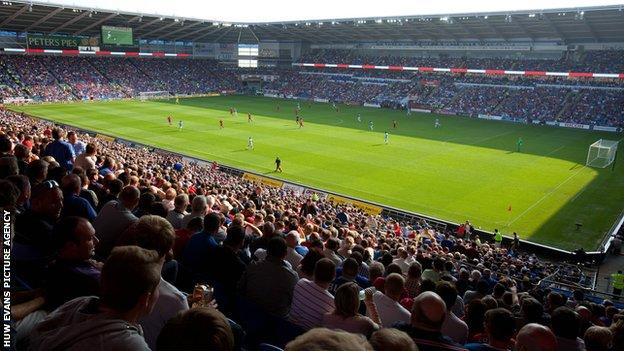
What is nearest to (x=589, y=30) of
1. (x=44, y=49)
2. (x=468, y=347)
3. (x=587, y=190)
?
(x=587, y=190)

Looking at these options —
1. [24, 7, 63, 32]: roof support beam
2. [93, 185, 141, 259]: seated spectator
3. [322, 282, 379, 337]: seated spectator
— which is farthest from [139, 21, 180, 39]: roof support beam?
[322, 282, 379, 337]: seated spectator

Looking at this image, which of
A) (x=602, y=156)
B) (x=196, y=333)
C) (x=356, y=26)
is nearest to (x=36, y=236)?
(x=196, y=333)

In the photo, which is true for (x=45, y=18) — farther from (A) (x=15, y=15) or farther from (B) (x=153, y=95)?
(B) (x=153, y=95)

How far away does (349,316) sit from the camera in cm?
448

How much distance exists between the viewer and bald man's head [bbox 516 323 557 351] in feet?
14.2

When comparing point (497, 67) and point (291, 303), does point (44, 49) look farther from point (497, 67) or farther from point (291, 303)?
point (291, 303)

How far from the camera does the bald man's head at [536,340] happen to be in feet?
14.2

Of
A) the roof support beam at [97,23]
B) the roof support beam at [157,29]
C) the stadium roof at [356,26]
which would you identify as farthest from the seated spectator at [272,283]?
the roof support beam at [157,29]

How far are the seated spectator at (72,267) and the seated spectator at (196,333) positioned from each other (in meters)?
1.72

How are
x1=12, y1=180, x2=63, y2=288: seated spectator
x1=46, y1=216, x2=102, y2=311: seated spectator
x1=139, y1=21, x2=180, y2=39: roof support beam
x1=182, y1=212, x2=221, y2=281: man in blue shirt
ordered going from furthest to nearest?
x1=139, y1=21, x2=180, y2=39: roof support beam
x1=182, y1=212, x2=221, y2=281: man in blue shirt
x1=12, y1=180, x2=63, y2=288: seated spectator
x1=46, y1=216, x2=102, y2=311: seated spectator

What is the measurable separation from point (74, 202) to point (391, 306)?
4.58 meters

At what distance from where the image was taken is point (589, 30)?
58.7 metres

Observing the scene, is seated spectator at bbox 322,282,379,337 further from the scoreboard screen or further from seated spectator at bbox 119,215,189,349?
the scoreboard screen

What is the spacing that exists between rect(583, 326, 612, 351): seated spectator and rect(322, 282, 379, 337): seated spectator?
257 cm
